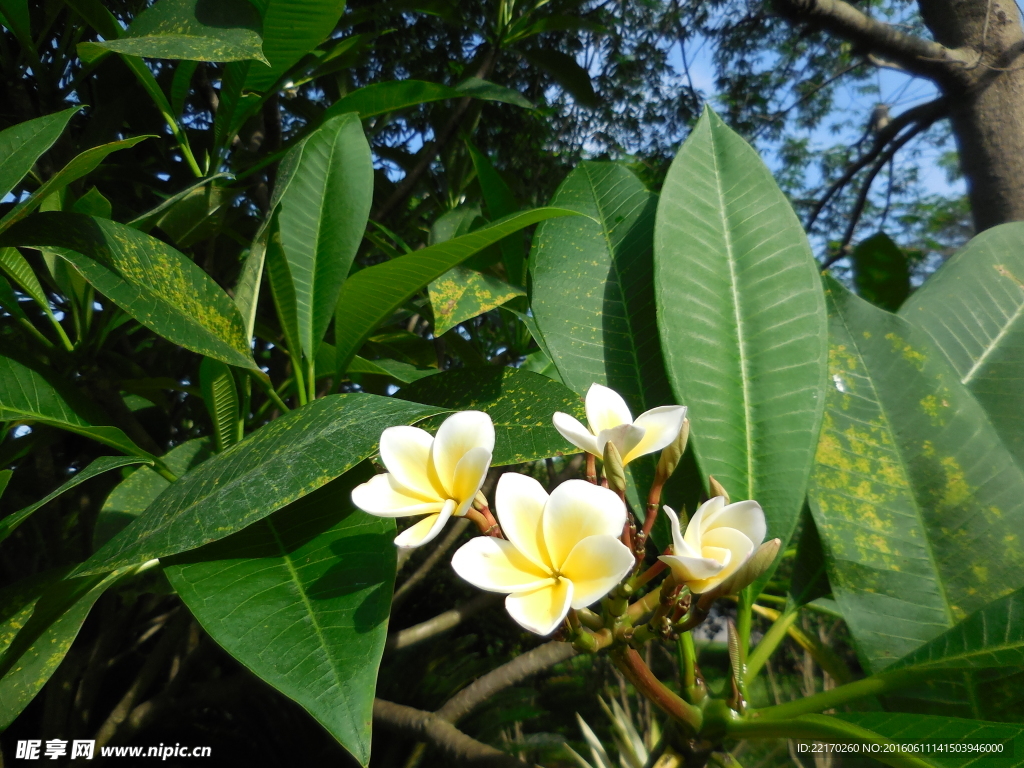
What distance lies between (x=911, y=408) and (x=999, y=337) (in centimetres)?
20

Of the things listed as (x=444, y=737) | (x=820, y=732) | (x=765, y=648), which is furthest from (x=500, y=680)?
(x=820, y=732)

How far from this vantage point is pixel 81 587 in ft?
2.11

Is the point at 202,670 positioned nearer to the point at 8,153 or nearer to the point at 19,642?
the point at 19,642

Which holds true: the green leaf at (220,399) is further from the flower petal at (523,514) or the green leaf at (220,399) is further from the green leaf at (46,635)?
the flower petal at (523,514)

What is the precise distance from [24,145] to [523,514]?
731mm

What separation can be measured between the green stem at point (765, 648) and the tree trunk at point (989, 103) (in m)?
0.96

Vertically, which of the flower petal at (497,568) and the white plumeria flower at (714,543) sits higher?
the white plumeria flower at (714,543)

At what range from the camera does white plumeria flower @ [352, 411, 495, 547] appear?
45cm

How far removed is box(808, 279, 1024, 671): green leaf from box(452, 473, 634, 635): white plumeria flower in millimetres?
303

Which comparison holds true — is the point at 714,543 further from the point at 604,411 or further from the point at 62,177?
the point at 62,177

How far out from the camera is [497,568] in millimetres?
408

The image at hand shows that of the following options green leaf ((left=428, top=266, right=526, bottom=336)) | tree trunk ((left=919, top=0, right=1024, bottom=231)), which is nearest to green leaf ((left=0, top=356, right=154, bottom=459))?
green leaf ((left=428, top=266, right=526, bottom=336))

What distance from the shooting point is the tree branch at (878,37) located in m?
1.26

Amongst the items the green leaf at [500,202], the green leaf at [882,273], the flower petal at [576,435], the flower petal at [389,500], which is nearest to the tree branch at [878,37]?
the green leaf at [882,273]
